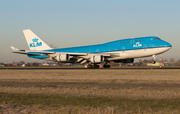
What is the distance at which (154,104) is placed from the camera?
45.2ft

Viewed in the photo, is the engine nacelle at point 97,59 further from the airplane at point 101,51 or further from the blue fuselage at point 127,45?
the blue fuselage at point 127,45

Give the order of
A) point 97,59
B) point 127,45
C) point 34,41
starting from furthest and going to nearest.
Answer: point 34,41 → point 97,59 → point 127,45

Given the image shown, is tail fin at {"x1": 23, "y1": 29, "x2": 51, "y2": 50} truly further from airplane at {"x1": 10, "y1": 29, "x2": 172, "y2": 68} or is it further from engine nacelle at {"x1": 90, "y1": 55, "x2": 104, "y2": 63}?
engine nacelle at {"x1": 90, "y1": 55, "x2": 104, "y2": 63}

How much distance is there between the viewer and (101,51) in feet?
195

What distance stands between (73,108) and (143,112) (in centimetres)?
362

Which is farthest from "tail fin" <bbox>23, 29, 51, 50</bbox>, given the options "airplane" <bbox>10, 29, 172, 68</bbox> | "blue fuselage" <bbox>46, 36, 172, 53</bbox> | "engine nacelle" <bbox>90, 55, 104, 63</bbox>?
"engine nacelle" <bbox>90, 55, 104, 63</bbox>

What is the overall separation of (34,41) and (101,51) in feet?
68.3

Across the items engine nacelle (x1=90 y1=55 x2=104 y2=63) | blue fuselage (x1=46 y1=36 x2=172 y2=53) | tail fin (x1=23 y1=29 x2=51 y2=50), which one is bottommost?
engine nacelle (x1=90 y1=55 x2=104 y2=63)

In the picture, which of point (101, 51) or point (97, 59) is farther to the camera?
point (101, 51)

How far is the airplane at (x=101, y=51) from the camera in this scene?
173 feet

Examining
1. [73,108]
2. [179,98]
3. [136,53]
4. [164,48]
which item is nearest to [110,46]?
[136,53]

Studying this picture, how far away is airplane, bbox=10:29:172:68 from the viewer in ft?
173

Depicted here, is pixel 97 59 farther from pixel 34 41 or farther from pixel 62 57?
pixel 34 41

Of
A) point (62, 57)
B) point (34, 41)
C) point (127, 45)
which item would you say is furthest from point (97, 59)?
point (34, 41)
